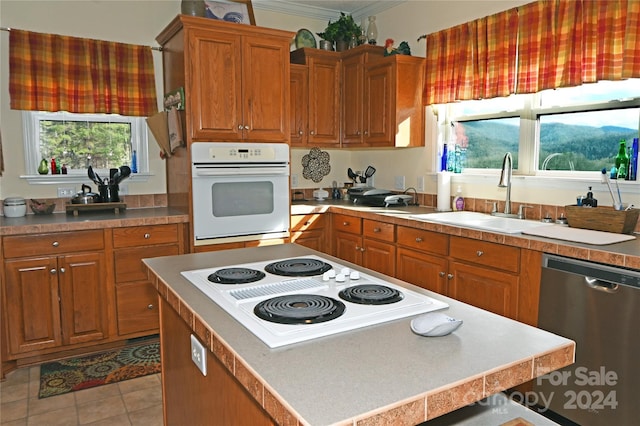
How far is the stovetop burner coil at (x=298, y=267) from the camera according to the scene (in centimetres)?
165

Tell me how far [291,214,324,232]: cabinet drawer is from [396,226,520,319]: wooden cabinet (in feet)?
2.94

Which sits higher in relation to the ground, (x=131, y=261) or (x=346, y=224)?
(x=346, y=224)

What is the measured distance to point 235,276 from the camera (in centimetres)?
158

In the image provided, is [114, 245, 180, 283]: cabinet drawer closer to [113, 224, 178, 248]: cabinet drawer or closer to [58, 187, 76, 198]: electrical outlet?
[113, 224, 178, 248]: cabinet drawer

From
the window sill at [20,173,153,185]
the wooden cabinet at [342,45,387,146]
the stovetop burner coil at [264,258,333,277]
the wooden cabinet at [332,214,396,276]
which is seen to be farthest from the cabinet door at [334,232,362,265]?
the window sill at [20,173,153,185]

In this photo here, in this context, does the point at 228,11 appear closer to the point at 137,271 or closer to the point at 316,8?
the point at 316,8

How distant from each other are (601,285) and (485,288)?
655mm

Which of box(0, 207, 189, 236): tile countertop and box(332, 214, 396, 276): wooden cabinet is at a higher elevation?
box(0, 207, 189, 236): tile countertop

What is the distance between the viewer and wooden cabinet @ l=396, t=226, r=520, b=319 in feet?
8.27

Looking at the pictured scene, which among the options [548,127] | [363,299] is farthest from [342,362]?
[548,127]

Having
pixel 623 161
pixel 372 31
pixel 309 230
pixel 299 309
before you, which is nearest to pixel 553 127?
pixel 623 161

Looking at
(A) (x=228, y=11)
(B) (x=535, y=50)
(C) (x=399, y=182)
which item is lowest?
(C) (x=399, y=182)

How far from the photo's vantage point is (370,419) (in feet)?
2.54

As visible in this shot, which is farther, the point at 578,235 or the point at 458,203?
the point at 458,203
